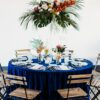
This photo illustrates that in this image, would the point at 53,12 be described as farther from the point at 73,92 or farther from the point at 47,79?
the point at 73,92

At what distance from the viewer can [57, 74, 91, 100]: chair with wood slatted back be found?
12.1 ft

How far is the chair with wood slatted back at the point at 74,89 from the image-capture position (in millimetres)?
3699

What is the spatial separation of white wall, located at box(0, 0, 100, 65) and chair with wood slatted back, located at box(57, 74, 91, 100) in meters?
2.82

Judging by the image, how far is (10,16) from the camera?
662cm

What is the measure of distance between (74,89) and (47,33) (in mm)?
2964

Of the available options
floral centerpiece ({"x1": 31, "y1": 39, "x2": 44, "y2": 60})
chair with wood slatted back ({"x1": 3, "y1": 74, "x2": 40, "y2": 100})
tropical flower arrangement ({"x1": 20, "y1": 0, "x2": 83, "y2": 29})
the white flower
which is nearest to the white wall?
tropical flower arrangement ({"x1": 20, "y1": 0, "x2": 83, "y2": 29})

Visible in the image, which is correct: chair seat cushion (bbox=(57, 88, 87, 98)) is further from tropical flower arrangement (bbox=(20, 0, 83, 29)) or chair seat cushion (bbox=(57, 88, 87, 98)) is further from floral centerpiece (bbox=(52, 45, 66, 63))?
tropical flower arrangement (bbox=(20, 0, 83, 29))

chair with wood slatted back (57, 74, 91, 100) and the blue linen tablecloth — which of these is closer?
chair with wood slatted back (57, 74, 91, 100)

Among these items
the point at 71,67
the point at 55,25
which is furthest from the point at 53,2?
the point at 71,67

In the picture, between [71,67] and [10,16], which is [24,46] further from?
[71,67]

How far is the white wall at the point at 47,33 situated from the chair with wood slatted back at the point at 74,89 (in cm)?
282

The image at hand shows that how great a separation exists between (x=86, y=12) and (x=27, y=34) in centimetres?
166

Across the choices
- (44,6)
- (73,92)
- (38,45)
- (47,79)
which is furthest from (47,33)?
(73,92)

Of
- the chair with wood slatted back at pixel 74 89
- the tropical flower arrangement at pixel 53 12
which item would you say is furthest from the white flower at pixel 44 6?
the chair with wood slatted back at pixel 74 89
